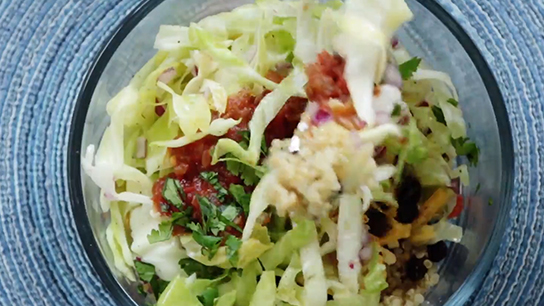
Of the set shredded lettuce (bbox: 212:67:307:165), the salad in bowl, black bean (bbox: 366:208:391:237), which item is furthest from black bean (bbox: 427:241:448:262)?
shredded lettuce (bbox: 212:67:307:165)

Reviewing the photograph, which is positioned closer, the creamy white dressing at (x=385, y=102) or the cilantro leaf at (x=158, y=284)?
the creamy white dressing at (x=385, y=102)

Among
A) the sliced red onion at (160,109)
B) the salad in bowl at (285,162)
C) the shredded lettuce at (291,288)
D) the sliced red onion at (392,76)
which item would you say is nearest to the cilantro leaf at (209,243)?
the salad in bowl at (285,162)

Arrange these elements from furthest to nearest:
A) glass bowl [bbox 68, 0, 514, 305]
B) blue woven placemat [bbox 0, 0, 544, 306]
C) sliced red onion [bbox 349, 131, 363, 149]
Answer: blue woven placemat [bbox 0, 0, 544, 306] < glass bowl [bbox 68, 0, 514, 305] < sliced red onion [bbox 349, 131, 363, 149]

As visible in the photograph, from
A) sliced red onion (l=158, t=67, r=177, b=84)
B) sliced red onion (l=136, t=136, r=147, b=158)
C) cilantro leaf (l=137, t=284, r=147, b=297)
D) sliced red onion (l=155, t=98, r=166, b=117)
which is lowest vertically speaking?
cilantro leaf (l=137, t=284, r=147, b=297)

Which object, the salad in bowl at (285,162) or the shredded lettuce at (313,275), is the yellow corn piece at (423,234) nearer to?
the salad in bowl at (285,162)

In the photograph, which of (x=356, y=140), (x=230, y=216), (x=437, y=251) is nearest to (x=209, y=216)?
(x=230, y=216)

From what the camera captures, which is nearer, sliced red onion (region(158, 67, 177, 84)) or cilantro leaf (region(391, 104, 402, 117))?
cilantro leaf (region(391, 104, 402, 117))

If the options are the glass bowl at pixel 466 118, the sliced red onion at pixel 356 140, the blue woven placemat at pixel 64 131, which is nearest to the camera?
the sliced red onion at pixel 356 140

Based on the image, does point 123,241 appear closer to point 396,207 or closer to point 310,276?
point 310,276

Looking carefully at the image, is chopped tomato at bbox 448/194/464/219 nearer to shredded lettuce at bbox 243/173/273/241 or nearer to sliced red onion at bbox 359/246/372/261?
sliced red onion at bbox 359/246/372/261
